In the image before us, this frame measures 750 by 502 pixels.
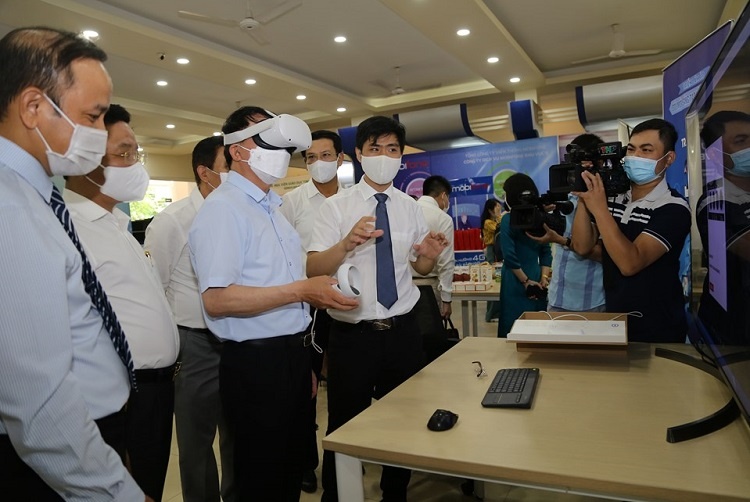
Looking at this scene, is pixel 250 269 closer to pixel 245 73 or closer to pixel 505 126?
pixel 245 73

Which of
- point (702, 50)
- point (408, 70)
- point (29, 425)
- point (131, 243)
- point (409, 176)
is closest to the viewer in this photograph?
point (29, 425)

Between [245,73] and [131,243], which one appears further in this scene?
[245,73]

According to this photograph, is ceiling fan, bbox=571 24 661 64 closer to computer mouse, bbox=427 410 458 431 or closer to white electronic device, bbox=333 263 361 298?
white electronic device, bbox=333 263 361 298

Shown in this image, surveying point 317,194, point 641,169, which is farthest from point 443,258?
point 641,169

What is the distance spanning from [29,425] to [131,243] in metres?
0.84

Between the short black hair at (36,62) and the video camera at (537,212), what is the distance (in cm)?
176

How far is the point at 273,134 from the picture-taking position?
1.78 meters

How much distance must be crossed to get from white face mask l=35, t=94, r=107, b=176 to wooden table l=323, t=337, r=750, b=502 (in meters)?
0.88

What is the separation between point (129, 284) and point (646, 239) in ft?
6.20

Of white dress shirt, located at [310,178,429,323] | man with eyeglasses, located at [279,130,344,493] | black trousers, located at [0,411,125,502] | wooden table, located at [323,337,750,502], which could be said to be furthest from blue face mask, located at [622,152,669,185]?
black trousers, located at [0,411,125,502]

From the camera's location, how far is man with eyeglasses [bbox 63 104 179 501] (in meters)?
1.49

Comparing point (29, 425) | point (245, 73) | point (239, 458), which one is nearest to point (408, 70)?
point (245, 73)

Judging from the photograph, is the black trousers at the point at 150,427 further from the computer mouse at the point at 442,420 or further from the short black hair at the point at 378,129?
the short black hair at the point at 378,129

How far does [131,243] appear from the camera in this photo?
5.33ft
